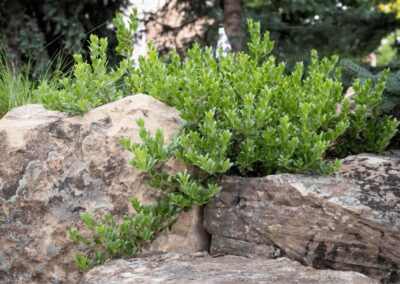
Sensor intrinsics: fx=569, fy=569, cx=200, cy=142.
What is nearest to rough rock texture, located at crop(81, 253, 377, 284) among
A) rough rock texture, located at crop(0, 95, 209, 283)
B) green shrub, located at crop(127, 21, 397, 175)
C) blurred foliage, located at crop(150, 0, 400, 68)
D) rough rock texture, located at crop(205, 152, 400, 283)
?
rough rock texture, located at crop(205, 152, 400, 283)

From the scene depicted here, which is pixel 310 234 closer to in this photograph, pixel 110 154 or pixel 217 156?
pixel 217 156

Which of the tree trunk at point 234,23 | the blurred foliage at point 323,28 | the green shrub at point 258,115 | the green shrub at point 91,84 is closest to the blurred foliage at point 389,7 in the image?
the blurred foliage at point 323,28

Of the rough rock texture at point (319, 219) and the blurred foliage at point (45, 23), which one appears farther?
the blurred foliage at point (45, 23)

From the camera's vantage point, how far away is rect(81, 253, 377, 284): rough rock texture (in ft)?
8.53

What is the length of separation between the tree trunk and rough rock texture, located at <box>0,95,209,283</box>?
479 cm

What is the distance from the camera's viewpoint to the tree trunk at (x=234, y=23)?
793cm

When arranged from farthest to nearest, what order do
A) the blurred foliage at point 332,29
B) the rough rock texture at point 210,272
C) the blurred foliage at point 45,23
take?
the blurred foliage at point 332,29, the blurred foliage at point 45,23, the rough rock texture at point 210,272

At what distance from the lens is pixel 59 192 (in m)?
3.24

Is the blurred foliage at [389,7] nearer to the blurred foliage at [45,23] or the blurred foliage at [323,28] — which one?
the blurred foliage at [323,28]

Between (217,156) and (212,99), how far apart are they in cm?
39

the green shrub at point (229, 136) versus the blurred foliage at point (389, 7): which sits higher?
the blurred foliage at point (389, 7)

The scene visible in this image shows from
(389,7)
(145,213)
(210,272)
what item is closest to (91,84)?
(145,213)

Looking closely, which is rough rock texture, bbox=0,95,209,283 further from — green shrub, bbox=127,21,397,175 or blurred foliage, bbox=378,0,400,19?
blurred foliage, bbox=378,0,400,19

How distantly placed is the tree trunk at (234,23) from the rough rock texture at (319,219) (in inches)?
194
